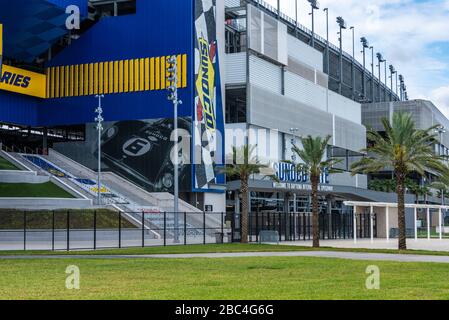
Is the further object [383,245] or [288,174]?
[288,174]

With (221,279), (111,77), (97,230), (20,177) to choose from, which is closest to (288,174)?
(111,77)

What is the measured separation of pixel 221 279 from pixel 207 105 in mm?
59309

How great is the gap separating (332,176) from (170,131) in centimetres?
3310

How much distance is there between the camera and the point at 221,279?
22.2 metres

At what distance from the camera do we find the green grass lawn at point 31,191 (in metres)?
68.2

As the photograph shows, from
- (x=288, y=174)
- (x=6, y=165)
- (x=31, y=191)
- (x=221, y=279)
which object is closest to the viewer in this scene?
(x=221, y=279)

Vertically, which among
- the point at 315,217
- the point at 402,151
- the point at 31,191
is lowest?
the point at 315,217

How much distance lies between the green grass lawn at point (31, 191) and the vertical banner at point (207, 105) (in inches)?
569

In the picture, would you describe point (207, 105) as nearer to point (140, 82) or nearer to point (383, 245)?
point (140, 82)

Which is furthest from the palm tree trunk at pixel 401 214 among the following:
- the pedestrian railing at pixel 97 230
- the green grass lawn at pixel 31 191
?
the green grass lawn at pixel 31 191

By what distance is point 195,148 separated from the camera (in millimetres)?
78375

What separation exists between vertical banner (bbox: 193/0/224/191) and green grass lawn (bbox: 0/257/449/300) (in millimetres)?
47591

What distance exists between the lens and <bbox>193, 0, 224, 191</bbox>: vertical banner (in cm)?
7888

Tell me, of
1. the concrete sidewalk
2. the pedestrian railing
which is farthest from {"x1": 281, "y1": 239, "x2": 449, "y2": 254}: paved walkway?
the pedestrian railing
